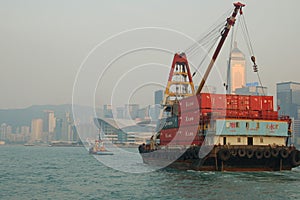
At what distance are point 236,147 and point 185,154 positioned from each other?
7.03 meters

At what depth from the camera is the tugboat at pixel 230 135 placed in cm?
4194

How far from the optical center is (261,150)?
42094 mm

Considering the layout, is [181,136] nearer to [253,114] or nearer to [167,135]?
[167,135]

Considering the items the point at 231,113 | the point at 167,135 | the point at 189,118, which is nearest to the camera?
the point at 231,113

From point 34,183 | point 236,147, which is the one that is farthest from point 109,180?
point 236,147

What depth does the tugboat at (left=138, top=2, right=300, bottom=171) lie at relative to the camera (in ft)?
138

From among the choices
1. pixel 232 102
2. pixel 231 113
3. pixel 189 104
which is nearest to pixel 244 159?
pixel 231 113

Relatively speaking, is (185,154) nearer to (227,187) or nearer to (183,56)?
(227,187)

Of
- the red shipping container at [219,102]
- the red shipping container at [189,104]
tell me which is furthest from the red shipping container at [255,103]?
the red shipping container at [189,104]

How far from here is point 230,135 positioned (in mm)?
43656

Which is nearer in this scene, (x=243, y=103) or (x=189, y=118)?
(x=243, y=103)

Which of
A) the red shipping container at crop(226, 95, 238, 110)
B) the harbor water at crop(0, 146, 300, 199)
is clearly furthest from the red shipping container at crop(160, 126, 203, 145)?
the harbor water at crop(0, 146, 300, 199)

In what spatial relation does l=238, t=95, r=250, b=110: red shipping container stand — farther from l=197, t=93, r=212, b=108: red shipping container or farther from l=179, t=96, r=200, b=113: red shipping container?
l=179, t=96, r=200, b=113: red shipping container

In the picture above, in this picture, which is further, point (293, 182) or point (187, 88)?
point (187, 88)
